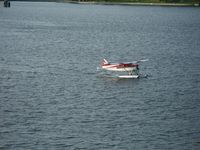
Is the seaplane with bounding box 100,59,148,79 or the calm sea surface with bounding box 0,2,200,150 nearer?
the calm sea surface with bounding box 0,2,200,150

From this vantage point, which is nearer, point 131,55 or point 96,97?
A: point 96,97

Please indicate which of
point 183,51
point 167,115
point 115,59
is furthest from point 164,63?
point 167,115

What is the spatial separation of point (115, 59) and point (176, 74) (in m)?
21.3

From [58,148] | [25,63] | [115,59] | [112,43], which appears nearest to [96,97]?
[58,148]

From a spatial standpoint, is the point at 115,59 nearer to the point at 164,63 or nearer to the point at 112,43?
the point at 164,63

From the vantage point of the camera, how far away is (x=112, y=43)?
518 feet

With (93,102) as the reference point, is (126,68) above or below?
above

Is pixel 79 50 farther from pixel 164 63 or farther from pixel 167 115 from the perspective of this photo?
pixel 167 115

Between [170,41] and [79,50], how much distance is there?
40.7m

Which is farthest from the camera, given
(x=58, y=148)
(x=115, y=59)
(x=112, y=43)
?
(x=112, y=43)

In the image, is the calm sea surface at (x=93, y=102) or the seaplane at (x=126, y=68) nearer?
the calm sea surface at (x=93, y=102)

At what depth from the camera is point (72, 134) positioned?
62.3m

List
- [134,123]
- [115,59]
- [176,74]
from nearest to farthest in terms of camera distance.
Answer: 1. [134,123]
2. [176,74]
3. [115,59]

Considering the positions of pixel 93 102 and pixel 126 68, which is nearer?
pixel 93 102
